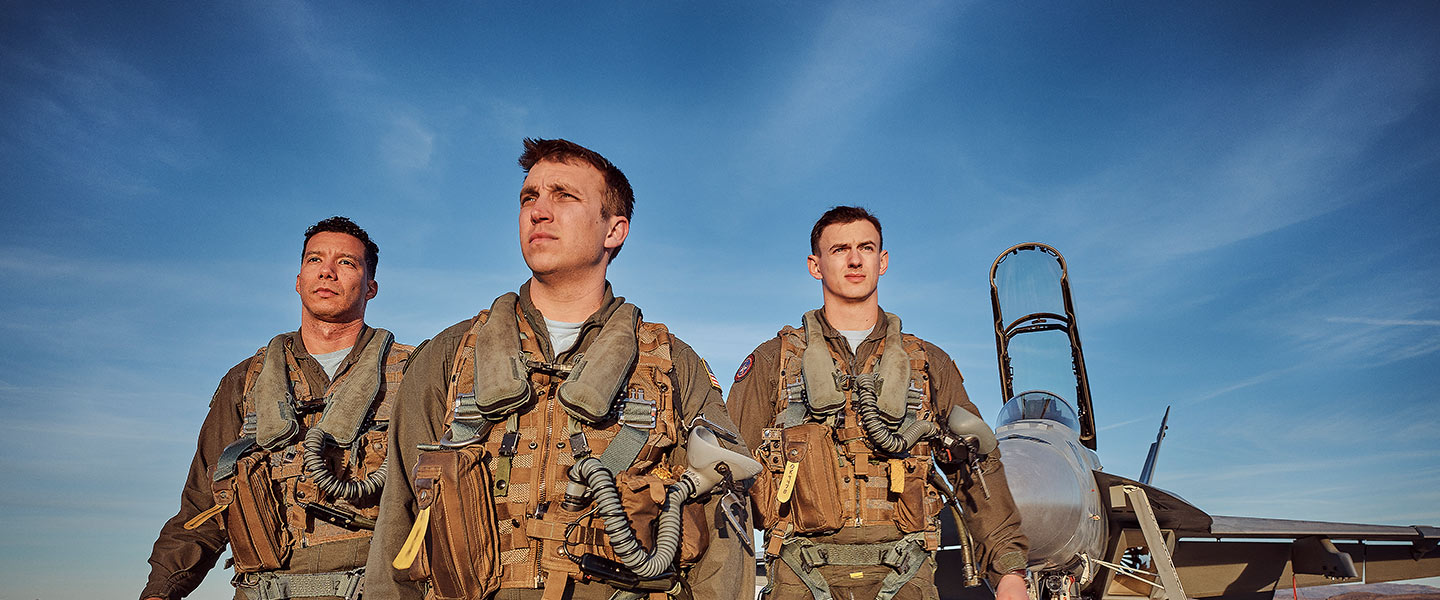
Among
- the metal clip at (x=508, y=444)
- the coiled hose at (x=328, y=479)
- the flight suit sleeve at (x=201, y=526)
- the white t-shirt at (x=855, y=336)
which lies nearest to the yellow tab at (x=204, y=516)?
the flight suit sleeve at (x=201, y=526)

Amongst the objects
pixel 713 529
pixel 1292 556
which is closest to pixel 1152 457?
pixel 1292 556

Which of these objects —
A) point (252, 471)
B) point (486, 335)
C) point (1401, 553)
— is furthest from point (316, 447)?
point (1401, 553)

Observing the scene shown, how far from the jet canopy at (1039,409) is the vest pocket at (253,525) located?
6172 mm

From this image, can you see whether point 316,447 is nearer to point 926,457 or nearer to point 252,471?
point 252,471

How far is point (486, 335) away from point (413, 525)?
0.73 metres

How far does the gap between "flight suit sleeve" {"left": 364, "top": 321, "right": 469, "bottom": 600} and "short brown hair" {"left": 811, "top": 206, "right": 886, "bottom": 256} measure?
3159 millimetres

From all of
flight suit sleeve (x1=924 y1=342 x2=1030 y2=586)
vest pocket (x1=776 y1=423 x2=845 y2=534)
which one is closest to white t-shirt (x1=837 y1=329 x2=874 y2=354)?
flight suit sleeve (x1=924 y1=342 x2=1030 y2=586)

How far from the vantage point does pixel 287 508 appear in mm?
4984

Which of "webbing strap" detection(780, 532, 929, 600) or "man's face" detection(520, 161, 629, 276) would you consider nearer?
"man's face" detection(520, 161, 629, 276)

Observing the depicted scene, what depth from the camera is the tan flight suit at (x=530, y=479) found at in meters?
2.83

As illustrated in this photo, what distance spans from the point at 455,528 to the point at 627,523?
55cm

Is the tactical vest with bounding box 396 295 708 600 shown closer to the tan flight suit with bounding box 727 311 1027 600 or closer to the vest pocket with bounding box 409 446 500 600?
the vest pocket with bounding box 409 446 500 600

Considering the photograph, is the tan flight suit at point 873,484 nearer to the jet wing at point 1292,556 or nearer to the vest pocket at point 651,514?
the vest pocket at point 651,514

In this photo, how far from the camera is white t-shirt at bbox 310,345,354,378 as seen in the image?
568cm
